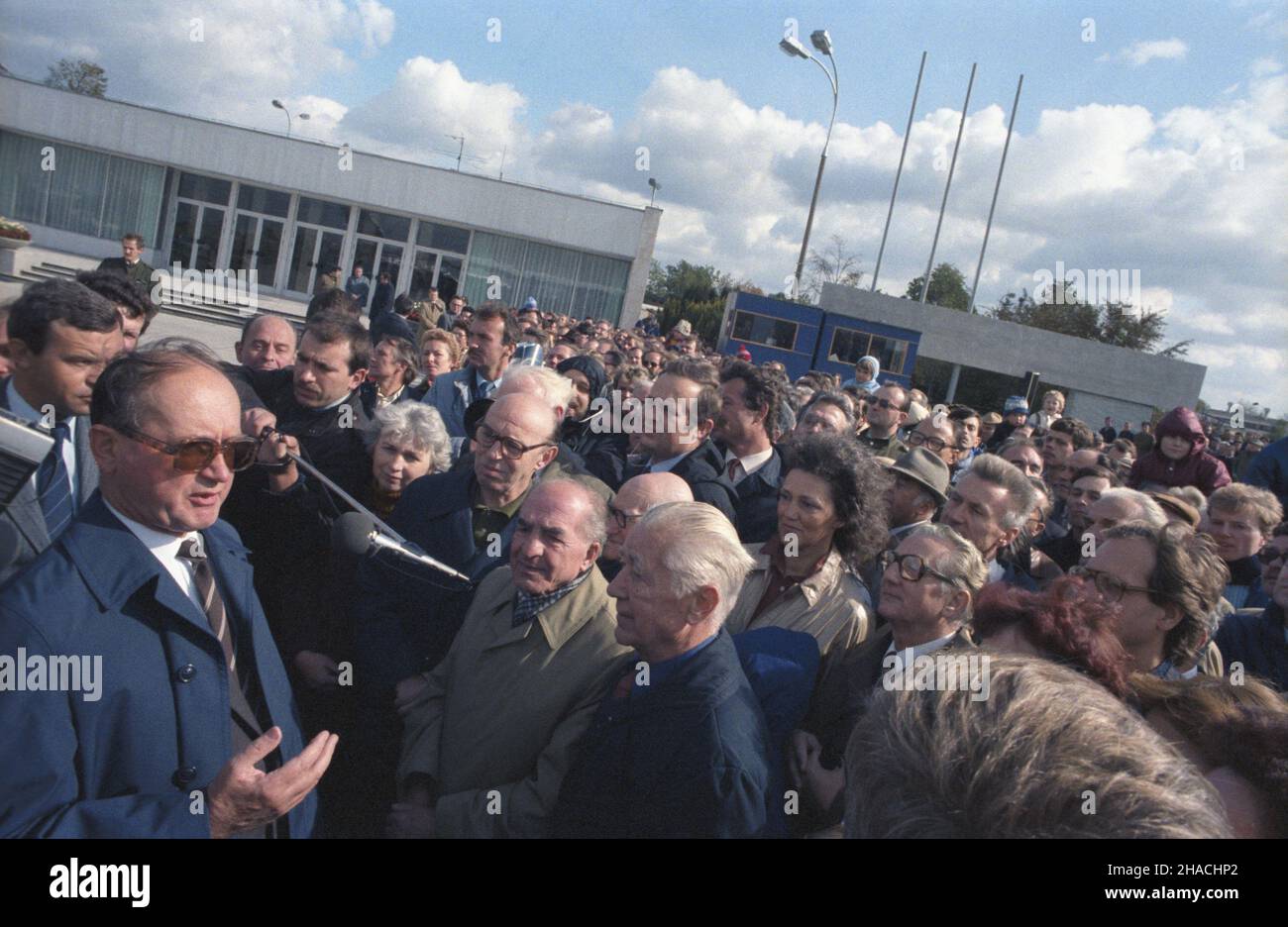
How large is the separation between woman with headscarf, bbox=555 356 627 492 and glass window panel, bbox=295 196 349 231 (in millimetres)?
24920

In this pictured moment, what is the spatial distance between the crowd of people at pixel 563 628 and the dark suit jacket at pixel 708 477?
0.07 feet

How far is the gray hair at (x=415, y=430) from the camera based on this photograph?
374 cm

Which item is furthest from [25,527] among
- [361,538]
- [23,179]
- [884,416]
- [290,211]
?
[23,179]

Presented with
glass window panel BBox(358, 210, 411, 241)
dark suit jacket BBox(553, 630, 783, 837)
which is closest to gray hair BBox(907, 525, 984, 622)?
dark suit jacket BBox(553, 630, 783, 837)

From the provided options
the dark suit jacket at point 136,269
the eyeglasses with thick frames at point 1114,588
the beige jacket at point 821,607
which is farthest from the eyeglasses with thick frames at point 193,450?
the dark suit jacket at point 136,269

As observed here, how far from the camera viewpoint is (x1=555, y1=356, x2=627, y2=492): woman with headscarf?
4.85 m

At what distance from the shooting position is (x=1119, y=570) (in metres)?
2.91

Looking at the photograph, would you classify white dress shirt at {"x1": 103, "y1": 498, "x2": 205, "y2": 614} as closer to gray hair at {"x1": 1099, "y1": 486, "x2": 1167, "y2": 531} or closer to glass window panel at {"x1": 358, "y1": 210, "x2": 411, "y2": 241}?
gray hair at {"x1": 1099, "y1": 486, "x2": 1167, "y2": 531}

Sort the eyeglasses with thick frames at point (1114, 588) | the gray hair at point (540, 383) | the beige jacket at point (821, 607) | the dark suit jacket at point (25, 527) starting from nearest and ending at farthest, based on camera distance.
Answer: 1. the dark suit jacket at point (25, 527)
2. the eyeglasses with thick frames at point (1114, 588)
3. the beige jacket at point (821, 607)
4. the gray hair at point (540, 383)

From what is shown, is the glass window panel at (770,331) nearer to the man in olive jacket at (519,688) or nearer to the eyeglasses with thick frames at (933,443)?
the eyeglasses with thick frames at (933,443)

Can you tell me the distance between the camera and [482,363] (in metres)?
5.94
